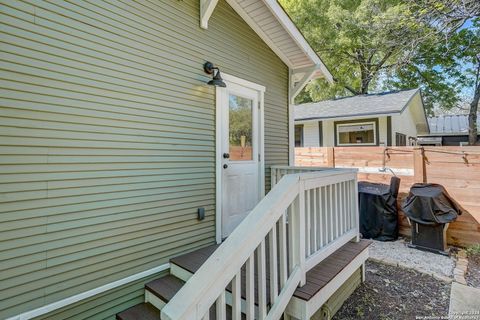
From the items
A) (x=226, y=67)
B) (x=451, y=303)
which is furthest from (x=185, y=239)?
(x=451, y=303)

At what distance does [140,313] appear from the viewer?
2.31m

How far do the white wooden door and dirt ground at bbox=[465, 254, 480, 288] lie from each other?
2931mm

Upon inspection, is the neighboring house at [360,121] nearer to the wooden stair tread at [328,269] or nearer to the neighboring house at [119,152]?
the neighboring house at [119,152]

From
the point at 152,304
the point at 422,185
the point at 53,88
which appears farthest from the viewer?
the point at 422,185

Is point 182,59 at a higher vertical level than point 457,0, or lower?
lower

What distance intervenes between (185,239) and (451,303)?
9.93 feet

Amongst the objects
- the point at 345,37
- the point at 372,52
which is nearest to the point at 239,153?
the point at 372,52

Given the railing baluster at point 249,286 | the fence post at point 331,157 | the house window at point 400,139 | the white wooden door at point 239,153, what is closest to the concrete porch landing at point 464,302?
the railing baluster at point 249,286

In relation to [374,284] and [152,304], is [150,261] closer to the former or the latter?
[152,304]

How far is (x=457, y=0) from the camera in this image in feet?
16.6

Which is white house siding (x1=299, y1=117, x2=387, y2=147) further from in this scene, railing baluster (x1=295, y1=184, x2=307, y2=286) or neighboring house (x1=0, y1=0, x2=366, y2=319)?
railing baluster (x1=295, y1=184, x2=307, y2=286)

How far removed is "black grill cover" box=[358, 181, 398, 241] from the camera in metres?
4.81

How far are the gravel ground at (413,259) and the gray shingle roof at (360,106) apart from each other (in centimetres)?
520

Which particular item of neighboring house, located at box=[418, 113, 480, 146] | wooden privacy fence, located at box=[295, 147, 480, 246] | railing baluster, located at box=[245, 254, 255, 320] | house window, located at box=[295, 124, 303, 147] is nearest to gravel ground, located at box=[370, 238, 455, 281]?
wooden privacy fence, located at box=[295, 147, 480, 246]
